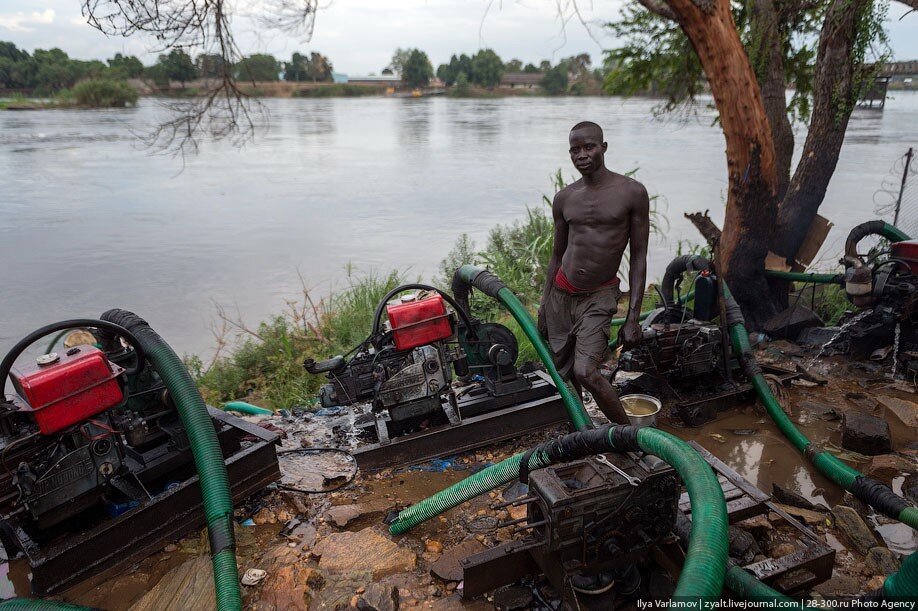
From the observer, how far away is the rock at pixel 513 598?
247 centimetres

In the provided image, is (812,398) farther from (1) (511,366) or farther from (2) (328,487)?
(2) (328,487)

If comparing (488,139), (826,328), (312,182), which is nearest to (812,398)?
(826,328)

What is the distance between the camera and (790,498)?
3.21 m

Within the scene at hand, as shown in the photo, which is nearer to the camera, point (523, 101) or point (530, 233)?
point (530, 233)

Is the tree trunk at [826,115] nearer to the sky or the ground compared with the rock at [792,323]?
nearer to the sky

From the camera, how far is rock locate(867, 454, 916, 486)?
344cm

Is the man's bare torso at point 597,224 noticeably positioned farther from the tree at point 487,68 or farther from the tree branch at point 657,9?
the tree at point 487,68

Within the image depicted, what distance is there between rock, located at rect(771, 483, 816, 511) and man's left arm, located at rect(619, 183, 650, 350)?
1.13 metres

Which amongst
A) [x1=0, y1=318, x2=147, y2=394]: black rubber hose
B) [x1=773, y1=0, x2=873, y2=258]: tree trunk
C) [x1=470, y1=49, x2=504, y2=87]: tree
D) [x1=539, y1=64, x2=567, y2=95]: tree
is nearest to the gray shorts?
[x1=0, y1=318, x2=147, y2=394]: black rubber hose

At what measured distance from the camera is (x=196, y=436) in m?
3.00

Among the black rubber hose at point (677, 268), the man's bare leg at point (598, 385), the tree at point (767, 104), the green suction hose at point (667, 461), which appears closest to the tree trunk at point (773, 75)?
the tree at point (767, 104)

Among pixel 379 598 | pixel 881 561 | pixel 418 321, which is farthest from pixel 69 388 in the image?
pixel 881 561

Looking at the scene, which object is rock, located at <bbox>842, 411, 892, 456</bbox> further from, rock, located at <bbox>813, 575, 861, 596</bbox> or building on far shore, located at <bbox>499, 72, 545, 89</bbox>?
building on far shore, located at <bbox>499, 72, 545, 89</bbox>

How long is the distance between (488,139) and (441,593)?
24.7 metres
